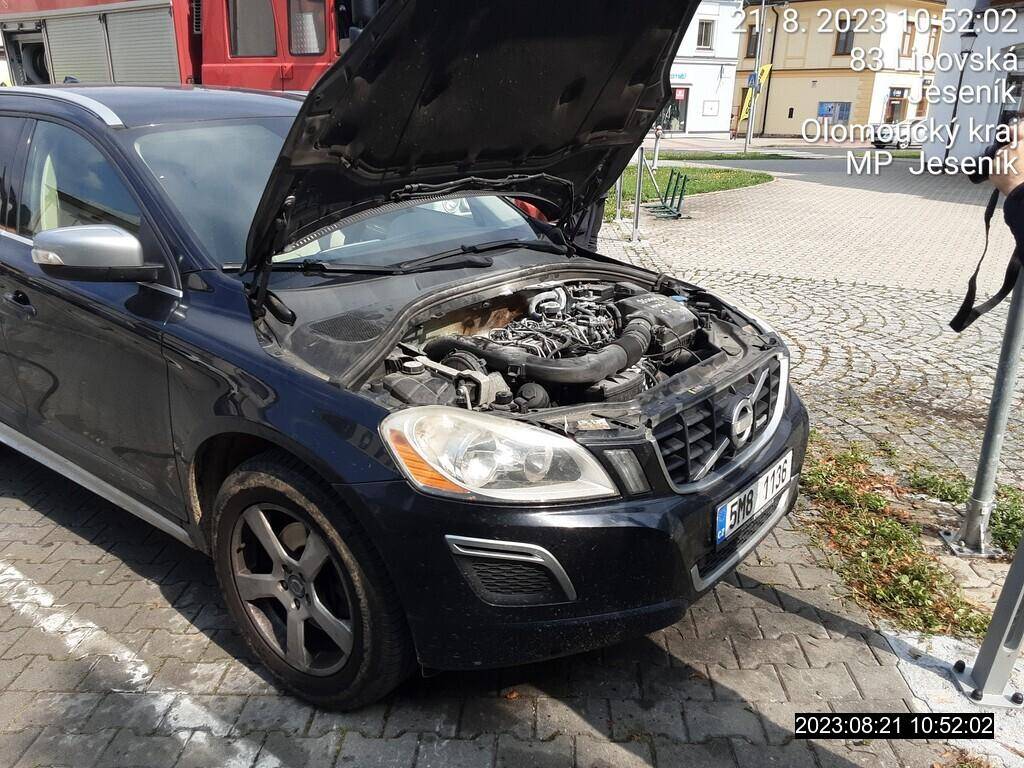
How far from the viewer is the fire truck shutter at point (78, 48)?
10078 mm

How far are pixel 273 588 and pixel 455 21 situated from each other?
1830 millimetres

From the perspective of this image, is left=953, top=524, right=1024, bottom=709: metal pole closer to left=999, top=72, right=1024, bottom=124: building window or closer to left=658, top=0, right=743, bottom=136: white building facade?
left=999, top=72, right=1024, bottom=124: building window

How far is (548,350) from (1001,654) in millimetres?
1747

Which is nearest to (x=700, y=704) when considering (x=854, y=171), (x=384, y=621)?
(x=384, y=621)

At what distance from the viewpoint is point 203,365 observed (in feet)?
8.01

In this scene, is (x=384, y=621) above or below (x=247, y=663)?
above

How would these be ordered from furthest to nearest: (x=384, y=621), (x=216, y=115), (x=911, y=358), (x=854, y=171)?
(x=854, y=171), (x=911, y=358), (x=216, y=115), (x=384, y=621)

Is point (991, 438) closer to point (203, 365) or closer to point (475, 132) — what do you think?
point (475, 132)

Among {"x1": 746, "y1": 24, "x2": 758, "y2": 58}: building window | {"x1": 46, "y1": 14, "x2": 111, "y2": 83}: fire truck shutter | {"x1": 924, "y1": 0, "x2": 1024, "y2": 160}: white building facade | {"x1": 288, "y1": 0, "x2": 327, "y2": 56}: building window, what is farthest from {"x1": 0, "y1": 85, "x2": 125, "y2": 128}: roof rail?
{"x1": 746, "y1": 24, "x2": 758, "y2": 58}: building window

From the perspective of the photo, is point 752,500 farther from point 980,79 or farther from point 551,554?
point 980,79

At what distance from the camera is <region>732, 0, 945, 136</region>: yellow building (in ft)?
156

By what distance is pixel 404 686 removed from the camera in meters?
2.57

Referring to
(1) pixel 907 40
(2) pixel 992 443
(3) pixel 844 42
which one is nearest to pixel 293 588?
(2) pixel 992 443

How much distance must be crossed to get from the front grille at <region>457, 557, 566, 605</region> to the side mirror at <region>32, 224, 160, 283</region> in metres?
1.49
